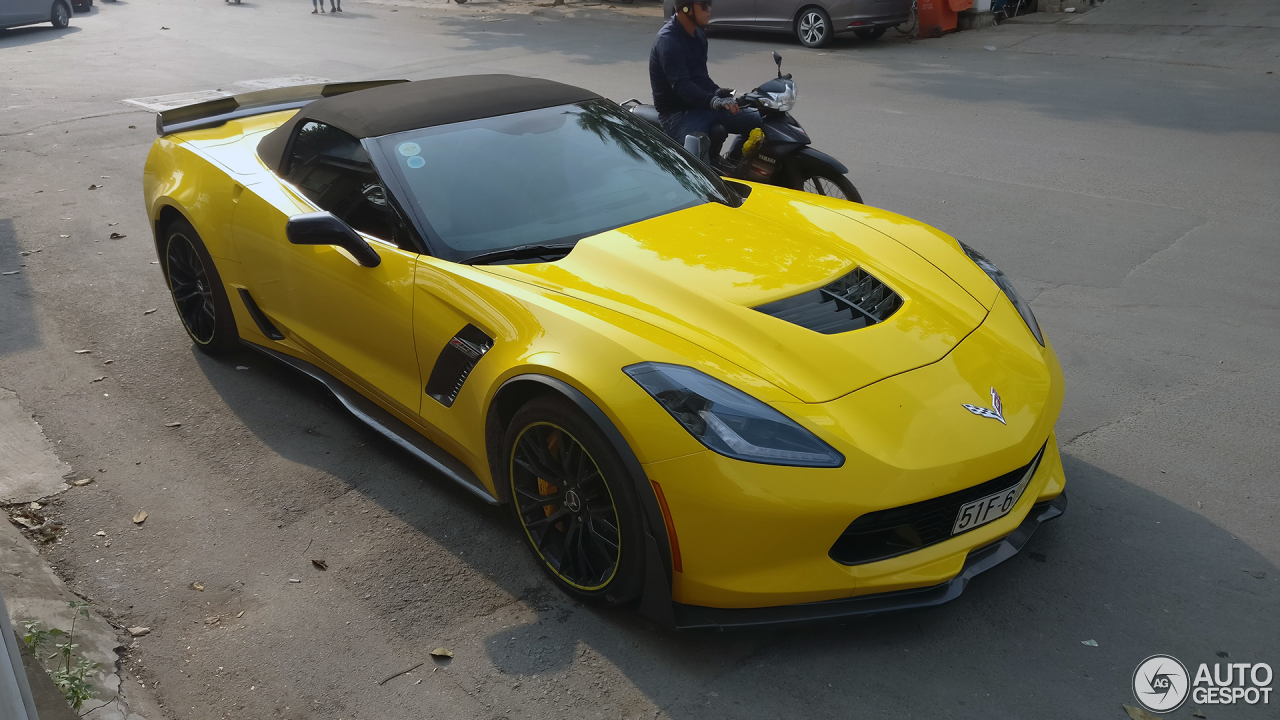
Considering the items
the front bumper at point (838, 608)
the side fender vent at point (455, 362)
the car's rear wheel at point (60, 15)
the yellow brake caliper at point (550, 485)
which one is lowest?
the front bumper at point (838, 608)

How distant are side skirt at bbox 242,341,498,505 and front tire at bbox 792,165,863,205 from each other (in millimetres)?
3543

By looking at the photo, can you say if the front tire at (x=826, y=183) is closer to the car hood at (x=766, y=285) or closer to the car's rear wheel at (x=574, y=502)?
the car hood at (x=766, y=285)

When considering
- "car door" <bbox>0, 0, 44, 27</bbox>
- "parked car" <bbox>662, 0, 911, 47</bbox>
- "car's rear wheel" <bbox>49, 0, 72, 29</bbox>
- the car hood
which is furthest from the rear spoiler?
"car's rear wheel" <bbox>49, 0, 72, 29</bbox>

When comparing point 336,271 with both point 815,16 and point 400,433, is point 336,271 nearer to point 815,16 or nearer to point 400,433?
point 400,433

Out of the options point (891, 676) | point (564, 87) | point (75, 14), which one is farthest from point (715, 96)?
point (75, 14)

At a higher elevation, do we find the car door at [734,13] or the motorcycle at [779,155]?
the car door at [734,13]

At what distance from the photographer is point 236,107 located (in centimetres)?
562

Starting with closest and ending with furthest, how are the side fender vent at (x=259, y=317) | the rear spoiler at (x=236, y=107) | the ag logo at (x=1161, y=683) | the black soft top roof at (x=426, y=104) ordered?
the ag logo at (x=1161, y=683) → the black soft top roof at (x=426, y=104) → the side fender vent at (x=259, y=317) → the rear spoiler at (x=236, y=107)

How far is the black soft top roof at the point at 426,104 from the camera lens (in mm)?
4109

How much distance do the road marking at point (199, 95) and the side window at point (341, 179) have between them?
8019 mm

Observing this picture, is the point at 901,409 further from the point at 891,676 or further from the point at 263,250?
the point at 263,250

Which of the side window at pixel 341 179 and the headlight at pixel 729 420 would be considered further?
the side window at pixel 341 179

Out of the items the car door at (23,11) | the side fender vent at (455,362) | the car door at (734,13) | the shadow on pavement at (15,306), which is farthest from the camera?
the car door at (23,11)

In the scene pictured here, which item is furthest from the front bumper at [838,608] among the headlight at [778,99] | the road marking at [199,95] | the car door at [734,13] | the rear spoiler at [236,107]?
the car door at [734,13]
